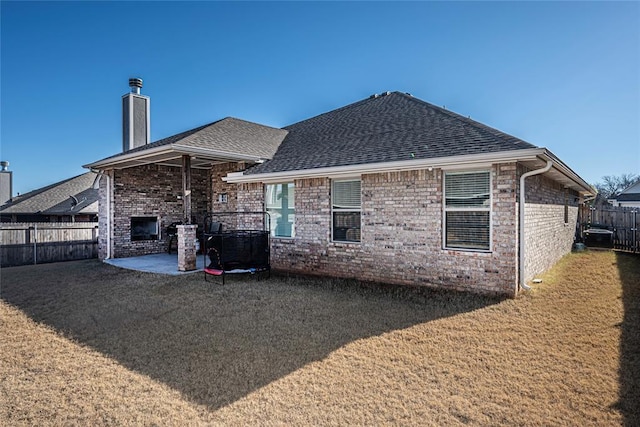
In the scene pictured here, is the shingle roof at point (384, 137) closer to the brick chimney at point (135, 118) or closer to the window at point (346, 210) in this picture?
the window at point (346, 210)

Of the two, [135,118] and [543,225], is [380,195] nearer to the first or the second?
[543,225]

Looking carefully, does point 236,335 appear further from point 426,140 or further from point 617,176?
point 617,176

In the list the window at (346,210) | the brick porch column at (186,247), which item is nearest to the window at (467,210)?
the window at (346,210)

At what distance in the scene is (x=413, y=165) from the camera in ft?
21.8

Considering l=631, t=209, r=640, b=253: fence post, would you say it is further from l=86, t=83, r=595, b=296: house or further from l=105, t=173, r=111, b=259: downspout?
l=105, t=173, r=111, b=259: downspout

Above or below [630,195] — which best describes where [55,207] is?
below

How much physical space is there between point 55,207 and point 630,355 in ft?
81.5

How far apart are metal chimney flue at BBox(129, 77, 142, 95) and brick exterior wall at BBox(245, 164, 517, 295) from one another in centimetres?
988

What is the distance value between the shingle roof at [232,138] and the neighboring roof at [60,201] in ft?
37.6

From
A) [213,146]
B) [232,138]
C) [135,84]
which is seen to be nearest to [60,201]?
[135,84]

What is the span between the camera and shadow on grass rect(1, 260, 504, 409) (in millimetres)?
3584

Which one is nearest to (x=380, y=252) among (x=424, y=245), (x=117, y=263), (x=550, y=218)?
(x=424, y=245)

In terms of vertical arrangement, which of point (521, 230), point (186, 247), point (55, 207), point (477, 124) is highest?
point (477, 124)

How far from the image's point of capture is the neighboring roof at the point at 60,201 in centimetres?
1922
